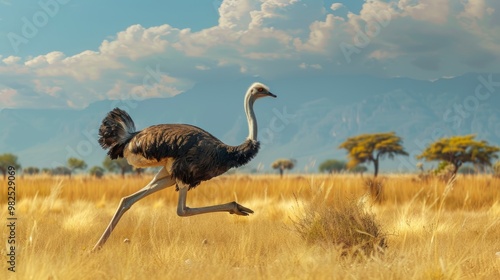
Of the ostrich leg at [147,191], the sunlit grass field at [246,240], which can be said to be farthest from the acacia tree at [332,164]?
the ostrich leg at [147,191]

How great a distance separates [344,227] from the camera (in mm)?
6773

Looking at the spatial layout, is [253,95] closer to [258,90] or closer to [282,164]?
[258,90]

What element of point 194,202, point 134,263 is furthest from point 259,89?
point 194,202

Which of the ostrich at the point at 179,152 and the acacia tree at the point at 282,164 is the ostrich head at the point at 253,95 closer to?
the ostrich at the point at 179,152

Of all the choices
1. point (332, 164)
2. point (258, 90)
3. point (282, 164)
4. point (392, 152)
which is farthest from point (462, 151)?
point (258, 90)

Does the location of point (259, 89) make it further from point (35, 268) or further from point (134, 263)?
point (35, 268)

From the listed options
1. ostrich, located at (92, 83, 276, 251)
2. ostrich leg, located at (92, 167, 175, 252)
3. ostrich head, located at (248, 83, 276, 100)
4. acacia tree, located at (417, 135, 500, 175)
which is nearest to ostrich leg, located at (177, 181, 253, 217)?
ostrich, located at (92, 83, 276, 251)

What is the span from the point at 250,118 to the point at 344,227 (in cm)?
188

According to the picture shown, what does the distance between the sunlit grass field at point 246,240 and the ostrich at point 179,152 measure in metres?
0.39

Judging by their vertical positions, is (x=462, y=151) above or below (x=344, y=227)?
above

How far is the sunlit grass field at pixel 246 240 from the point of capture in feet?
17.2

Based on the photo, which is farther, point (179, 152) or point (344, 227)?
point (179, 152)

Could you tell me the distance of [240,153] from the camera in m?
7.62

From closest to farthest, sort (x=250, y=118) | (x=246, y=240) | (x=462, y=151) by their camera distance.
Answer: (x=246, y=240) < (x=250, y=118) < (x=462, y=151)
